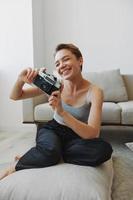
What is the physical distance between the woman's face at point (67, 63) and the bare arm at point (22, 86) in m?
0.15

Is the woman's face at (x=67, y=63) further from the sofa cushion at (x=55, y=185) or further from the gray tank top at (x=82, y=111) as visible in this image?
the sofa cushion at (x=55, y=185)

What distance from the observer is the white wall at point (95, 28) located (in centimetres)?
348

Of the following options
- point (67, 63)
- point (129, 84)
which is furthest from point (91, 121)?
point (129, 84)

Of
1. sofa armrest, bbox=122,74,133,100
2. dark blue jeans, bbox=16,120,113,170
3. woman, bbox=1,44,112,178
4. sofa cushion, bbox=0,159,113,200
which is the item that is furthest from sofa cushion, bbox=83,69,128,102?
sofa cushion, bbox=0,159,113,200

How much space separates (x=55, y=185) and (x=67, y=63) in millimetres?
621

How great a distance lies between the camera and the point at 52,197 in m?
1.19

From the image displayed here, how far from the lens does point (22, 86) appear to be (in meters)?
1.59

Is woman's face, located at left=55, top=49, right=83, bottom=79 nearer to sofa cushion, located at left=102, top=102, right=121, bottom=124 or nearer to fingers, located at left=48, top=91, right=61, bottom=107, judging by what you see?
fingers, located at left=48, top=91, right=61, bottom=107

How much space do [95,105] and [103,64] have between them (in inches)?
88.2

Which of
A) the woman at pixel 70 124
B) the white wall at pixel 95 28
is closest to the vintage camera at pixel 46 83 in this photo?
the woman at pixel 70 124

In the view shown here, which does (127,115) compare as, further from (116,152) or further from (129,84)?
(129,84)

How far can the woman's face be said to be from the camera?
148cm

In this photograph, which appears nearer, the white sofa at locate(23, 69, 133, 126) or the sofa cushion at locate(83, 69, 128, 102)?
the white sofa at locate(23, 69, 133, 126)

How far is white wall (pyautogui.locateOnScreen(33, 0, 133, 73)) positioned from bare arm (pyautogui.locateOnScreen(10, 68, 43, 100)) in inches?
80.5
